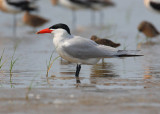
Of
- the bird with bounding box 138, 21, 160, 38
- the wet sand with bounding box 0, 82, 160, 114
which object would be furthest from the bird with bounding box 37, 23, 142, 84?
the bird with bounding box 138, 21, 160, 38

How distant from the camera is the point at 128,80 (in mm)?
5887

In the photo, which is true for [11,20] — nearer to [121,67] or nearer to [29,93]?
[121,67]

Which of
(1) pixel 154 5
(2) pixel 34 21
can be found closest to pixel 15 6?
(2) pixel 34 21

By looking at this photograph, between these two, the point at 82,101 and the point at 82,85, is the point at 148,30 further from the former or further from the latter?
the point at 82,101

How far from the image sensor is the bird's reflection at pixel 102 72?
6.06 metres

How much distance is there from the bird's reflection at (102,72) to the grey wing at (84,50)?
29 centimetres

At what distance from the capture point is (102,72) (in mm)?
6691

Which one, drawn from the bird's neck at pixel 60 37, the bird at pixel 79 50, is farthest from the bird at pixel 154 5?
the bird's neck at pixel 60 37

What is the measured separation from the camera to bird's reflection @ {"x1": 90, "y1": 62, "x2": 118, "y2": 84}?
19.9 feet

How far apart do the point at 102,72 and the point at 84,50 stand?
63cm

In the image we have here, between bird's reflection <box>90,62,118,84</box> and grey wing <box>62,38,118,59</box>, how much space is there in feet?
0.96

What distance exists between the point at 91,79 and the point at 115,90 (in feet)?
2.97

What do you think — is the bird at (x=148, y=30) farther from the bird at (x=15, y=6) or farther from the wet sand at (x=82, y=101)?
Result: the wet sand at (x=82, y=101)

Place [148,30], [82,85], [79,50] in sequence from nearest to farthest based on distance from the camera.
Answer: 1. [82,85]
2. [79,50]
3. [148,30]
